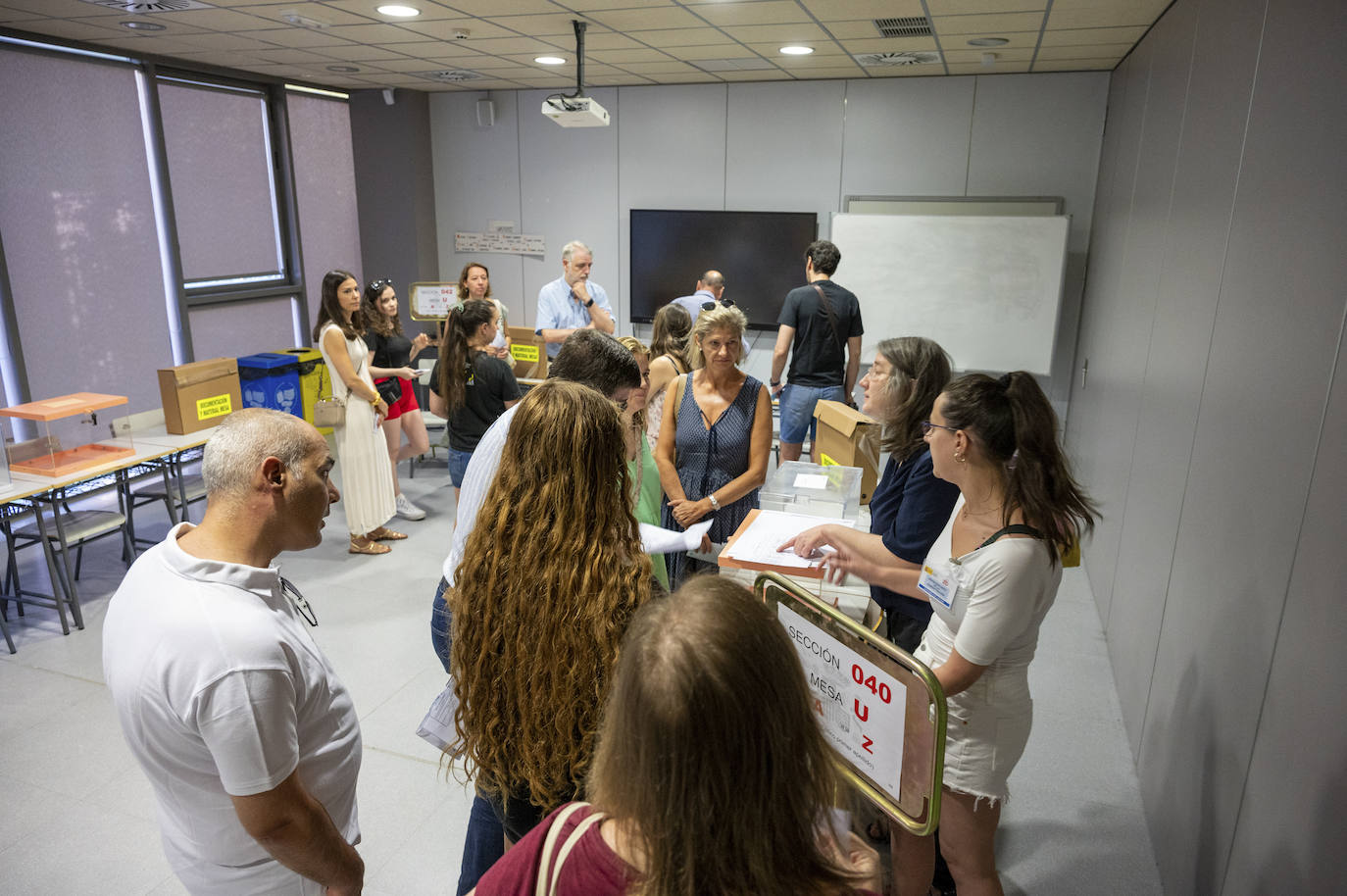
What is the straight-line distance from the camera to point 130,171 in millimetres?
5910

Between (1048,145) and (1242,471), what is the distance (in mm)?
4807

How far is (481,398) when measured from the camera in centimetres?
395

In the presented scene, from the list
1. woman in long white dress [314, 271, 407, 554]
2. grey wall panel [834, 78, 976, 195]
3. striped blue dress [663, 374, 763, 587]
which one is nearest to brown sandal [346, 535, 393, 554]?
woman in long white dress [314, 271, 407, 554]

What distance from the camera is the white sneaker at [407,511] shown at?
17.1 ft

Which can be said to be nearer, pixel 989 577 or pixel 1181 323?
pixel 989 577

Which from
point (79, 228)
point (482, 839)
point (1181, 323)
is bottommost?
point (482, 839)

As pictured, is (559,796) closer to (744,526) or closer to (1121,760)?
(744,526)

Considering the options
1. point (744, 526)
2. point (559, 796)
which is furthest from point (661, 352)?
point (559, 796)

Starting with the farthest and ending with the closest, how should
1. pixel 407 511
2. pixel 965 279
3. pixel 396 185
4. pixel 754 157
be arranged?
1. pixel 396 185
2. pixel 754 157
3. pixel 965 279
4. pixel 407 511

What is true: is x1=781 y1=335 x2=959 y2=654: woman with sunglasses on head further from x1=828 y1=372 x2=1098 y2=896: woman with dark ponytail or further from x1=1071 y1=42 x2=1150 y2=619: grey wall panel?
x1=1071 y1=42 x2=1150 y2=619: grey wall panel

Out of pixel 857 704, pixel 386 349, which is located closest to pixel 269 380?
pixel 386 349

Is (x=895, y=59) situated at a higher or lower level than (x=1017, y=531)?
higher

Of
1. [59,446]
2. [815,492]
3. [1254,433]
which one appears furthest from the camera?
[59,446]

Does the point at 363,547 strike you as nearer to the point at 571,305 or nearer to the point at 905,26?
the point at 571,305
